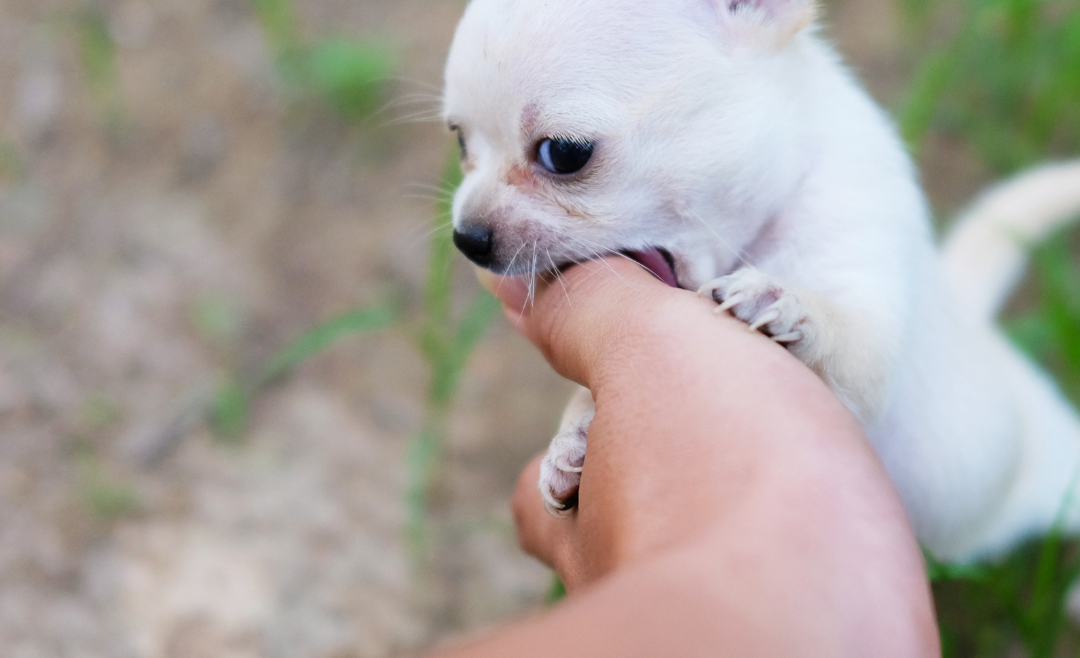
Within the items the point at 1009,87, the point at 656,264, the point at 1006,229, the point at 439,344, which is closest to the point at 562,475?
the point at 656,264

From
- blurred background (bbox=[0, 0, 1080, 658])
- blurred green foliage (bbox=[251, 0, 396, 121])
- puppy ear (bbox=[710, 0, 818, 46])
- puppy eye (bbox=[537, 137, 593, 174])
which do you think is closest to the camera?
puppy eye (bbox=[537, 137, 593, 174])

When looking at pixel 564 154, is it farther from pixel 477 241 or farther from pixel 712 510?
pixel 712 510

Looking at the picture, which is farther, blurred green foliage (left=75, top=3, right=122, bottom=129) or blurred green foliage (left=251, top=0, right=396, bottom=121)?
blurred green foliage (left=251, top=0, right=396, bottom=121)

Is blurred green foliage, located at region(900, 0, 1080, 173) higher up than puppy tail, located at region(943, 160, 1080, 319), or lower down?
higher up

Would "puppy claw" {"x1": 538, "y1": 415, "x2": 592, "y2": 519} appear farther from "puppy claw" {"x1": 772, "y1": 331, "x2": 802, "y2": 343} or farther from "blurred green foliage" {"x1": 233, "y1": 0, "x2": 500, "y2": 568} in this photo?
"blurred green foliage" {"x1": 233, "y1": 0, "x2": 500, "y2": 568}

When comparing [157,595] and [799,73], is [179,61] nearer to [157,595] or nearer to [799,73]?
[157,595]

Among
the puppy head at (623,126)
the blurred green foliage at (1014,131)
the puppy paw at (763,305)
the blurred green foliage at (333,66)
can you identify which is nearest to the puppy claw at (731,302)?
the puppy paw at (763,305)

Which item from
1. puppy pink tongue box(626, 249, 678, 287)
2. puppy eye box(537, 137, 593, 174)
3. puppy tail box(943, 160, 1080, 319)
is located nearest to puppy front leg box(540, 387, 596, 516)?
puppy pink tongue box(626, 249, 678, 287)
